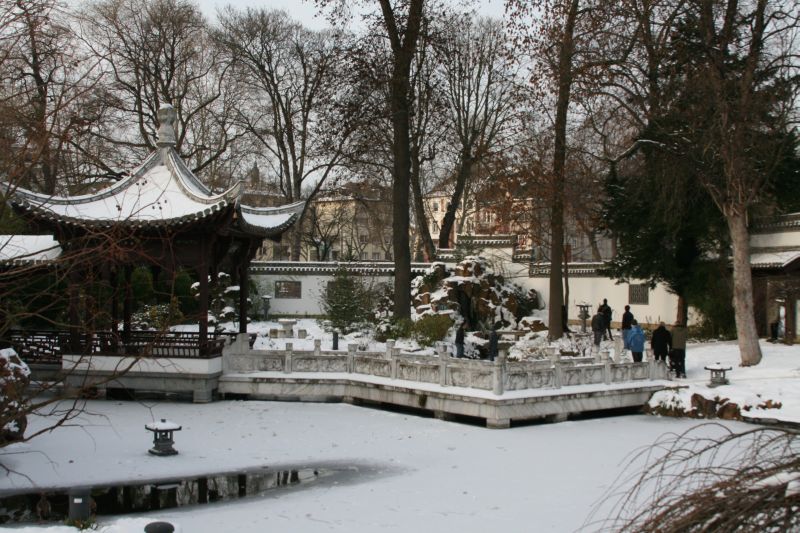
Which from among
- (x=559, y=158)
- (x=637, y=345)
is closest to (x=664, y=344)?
(x=637, y=345)

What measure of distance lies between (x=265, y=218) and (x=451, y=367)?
6663 mm

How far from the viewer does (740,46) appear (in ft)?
52.4

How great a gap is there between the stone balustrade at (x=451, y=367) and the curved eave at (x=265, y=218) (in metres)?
2.35

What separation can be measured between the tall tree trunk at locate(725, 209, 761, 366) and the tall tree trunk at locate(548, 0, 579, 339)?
540 centimetres

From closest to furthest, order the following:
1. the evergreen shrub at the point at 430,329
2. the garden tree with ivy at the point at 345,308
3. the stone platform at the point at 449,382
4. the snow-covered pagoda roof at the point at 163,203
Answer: the stone platform at the point at 449,382 → the snow-covered pagoda roof at the point at 163,203 → the evergreen shrub at the point at 430,329 → the garden tree with ivy at the point at 345,308

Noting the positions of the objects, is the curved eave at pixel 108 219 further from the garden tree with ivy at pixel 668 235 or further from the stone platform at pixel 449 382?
the garden tree with ivy at pixel 668 235

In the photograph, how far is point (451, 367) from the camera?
527 inches

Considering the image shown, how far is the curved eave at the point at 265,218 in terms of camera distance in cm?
1627

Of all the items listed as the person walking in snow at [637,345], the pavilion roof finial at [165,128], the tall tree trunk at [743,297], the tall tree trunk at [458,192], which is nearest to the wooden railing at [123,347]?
the pavilion roof finial at [165,128]

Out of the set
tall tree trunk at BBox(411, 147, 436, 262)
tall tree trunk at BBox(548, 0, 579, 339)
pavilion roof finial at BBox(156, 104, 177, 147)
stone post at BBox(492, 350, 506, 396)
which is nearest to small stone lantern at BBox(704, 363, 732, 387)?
stone post at BBox(492, 350, 506, 396)

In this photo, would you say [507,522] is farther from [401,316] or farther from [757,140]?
[401,316]

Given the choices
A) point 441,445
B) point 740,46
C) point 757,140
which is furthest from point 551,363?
point 740,46

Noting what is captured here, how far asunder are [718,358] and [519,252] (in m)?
12.0

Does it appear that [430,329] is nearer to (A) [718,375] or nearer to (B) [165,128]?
(A) [718,375]
